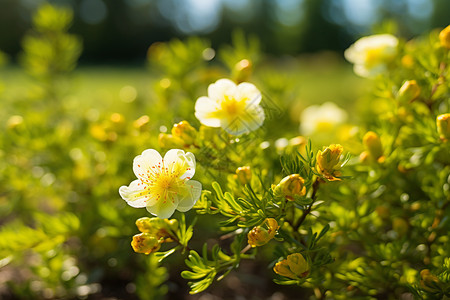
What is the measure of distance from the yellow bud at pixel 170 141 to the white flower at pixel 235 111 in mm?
49

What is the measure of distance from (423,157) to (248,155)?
1.09 ft

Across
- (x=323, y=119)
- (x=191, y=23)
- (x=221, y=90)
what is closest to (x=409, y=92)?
(x=221, y=90)

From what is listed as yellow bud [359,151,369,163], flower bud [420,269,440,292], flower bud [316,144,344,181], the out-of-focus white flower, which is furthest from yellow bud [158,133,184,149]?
the out-of-focus white flower

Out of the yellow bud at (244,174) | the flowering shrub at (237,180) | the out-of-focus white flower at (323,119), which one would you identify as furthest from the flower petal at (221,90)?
the out-of-focus white flower at (323,119)

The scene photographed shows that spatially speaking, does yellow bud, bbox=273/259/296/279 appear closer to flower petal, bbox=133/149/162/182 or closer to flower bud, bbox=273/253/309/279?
flower bud, bbox=273/253/309/279

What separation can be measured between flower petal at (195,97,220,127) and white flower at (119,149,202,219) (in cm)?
9

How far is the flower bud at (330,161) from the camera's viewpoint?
1.83 feet

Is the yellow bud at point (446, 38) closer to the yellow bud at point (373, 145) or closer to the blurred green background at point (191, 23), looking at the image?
the yellow bud at point (373, 145)

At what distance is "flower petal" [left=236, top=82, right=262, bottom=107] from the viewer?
680 millimetres

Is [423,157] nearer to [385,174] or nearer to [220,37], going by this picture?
[385,174]

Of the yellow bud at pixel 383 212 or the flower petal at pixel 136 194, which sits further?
the yellow bud at pixel 383 212

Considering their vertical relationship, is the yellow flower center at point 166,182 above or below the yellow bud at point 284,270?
above

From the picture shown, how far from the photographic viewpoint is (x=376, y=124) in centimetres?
91

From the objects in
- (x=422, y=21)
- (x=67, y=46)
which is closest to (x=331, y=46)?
(x=422, y=21)
